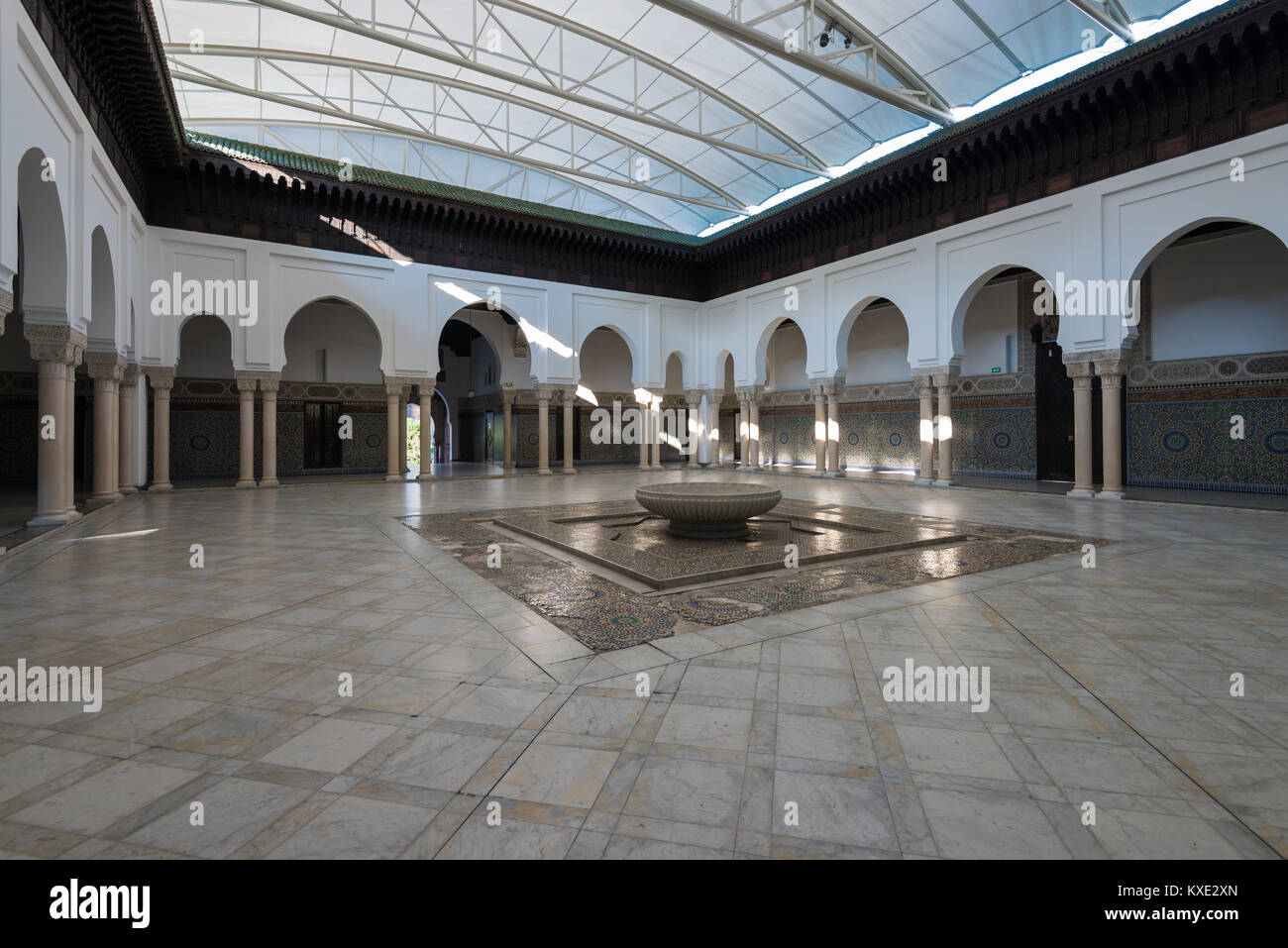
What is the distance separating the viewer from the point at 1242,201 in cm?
721

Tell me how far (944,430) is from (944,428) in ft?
0.11

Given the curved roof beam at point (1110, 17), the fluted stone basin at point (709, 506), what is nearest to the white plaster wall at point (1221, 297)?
the curved roof beam at point (1110, 17)

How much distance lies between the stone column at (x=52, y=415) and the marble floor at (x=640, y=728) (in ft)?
9.77

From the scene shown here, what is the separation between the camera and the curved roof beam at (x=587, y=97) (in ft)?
28.0

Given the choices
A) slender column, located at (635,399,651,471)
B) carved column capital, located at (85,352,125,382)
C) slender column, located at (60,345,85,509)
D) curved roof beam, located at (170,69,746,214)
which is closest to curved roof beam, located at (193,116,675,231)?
curved roof beam, located at (170,69,746,214)

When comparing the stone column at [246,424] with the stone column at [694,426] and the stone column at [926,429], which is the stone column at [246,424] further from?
the stone column at [926,429]

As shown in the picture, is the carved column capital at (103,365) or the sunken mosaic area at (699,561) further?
the carved column capital at (103,365)

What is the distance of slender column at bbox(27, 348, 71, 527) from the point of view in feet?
19.8

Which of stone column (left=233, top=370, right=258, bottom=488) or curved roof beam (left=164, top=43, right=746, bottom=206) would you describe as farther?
stone column (left=233, top=370, right=258, bottom=488)

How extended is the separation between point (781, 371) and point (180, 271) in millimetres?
13524

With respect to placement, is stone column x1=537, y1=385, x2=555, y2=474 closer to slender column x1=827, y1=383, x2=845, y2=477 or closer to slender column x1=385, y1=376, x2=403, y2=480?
slender column x1=385, y1=376, x2=403, y2=480

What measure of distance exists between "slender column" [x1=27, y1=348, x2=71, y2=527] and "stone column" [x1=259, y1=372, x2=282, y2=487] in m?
4.83
